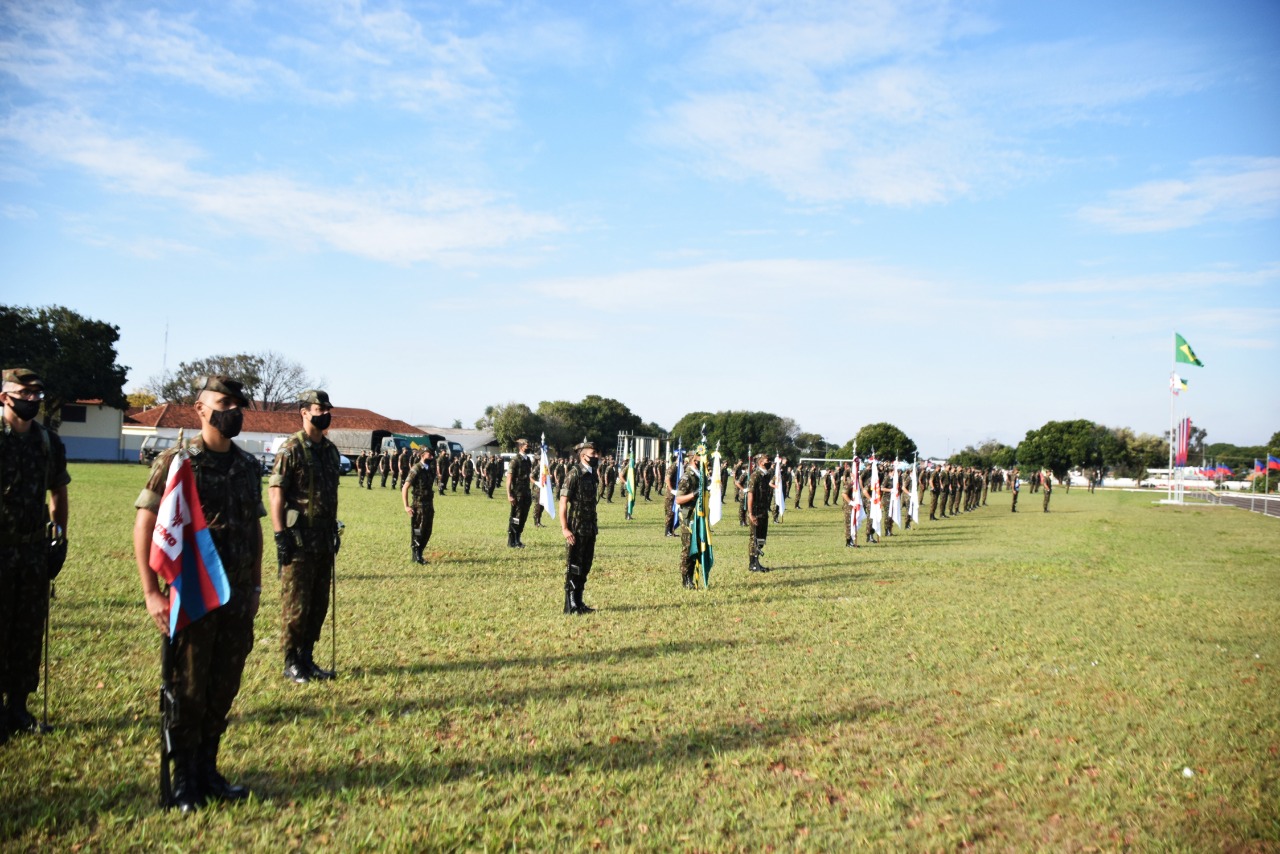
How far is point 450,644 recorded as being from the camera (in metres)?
8.14

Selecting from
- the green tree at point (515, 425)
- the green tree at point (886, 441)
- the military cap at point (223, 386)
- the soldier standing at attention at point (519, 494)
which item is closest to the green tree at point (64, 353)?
the green tree at point (515, 425)

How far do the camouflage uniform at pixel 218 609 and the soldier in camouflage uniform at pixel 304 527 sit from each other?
5.82ft

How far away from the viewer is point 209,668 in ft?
14.2

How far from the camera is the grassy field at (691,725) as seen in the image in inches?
172

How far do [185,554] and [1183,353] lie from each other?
45872 millimetres

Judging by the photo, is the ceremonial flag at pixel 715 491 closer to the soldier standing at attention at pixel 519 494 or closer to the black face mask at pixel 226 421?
the soldier standing at attention at pixel 519 494

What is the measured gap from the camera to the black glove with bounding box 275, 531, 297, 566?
6344mm

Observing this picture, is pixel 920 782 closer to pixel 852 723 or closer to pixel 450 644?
pixel 852 723

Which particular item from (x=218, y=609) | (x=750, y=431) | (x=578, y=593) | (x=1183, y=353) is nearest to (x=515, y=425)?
(x=750, y=431)

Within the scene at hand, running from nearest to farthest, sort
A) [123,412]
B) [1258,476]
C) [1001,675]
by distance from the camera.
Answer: [1001,675], [123,412], [1258,476]

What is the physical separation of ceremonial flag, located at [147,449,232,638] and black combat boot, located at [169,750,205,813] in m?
0.69

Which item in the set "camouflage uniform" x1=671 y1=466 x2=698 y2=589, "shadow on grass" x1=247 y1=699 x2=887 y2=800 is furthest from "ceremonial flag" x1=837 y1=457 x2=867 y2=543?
"shadow on grass" x1=247 y1=699 x2=887 y2=800

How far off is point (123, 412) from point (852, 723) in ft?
233

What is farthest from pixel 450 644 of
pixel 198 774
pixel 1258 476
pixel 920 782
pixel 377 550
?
pixel 1258 476
